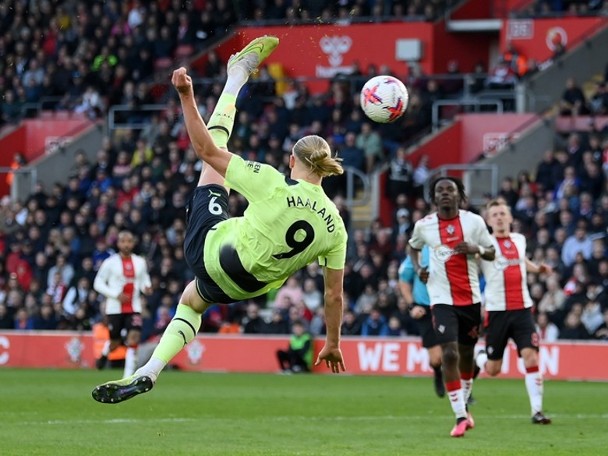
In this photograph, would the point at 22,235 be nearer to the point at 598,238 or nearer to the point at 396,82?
the point at 598,238

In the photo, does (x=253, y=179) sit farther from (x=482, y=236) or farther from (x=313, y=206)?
(x=482, y=236)

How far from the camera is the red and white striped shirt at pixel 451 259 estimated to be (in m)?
14.3

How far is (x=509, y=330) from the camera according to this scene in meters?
15.6

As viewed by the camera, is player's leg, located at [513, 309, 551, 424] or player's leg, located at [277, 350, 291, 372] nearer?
player's leg, located at [513, 309, 551, 424]

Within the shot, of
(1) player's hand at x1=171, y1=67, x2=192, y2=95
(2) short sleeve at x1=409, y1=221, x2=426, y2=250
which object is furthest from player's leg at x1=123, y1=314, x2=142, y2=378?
(1) player's hand at x1=171, y1=67, x2=192, y2=95

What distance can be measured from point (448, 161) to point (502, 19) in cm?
417

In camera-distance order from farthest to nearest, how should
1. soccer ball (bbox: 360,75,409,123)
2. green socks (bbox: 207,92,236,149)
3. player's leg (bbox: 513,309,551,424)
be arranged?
player's leg (bbox: 513,309,551,424)
soccer ball (bbox: 360,75,409,123)
green socks (bbox: 207,92,236,149)

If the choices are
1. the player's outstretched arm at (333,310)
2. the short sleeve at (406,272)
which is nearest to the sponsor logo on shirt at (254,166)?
the player's outstretched arm at (333,310)

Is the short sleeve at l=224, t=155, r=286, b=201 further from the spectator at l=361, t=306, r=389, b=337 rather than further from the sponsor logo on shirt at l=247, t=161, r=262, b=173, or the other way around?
the spectator at l=361, t=306, r=389, b=337

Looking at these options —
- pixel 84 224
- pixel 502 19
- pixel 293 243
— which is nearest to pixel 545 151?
pixel 502 19

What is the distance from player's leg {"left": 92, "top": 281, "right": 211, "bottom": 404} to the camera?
10.5 metres

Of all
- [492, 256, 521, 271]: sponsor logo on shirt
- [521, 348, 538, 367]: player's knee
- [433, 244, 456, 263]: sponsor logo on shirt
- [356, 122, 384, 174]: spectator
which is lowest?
[521, 348, 538, 367]: player's knee

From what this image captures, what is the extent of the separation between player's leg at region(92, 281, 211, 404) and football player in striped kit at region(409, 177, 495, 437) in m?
3.30

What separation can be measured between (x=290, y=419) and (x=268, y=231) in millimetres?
4921
